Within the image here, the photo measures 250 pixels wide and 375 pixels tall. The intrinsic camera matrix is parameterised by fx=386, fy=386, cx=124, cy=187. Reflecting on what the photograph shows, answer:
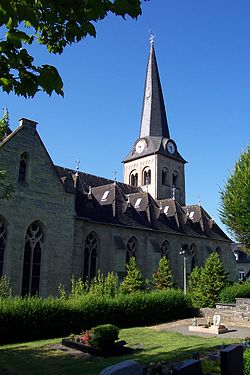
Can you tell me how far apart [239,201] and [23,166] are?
17157 mm

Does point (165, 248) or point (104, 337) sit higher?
point (165, 248)

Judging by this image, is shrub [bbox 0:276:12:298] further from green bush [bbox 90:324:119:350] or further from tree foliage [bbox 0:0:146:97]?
tree foliage [bbox 0:0:146:97]

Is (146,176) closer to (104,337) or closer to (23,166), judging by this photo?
(23,166)

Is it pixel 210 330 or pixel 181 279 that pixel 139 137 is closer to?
pixel 181 279

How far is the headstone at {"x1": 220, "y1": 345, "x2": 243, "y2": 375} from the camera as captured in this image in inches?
319

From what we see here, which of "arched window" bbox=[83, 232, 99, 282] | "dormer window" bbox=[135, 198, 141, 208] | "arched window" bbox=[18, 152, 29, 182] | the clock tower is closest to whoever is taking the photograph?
"arched window" bbox=[18, 152, 29, 182]

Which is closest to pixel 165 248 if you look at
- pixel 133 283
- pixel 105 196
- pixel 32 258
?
pixel 105 196

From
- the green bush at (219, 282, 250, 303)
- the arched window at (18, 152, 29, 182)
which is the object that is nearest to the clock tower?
the green bush at (219, 282, 250, 303)

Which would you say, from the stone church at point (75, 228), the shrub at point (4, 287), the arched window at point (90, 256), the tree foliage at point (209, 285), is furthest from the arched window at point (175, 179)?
the shrub at point (4, 287)

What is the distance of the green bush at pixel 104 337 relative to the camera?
45.7 feet

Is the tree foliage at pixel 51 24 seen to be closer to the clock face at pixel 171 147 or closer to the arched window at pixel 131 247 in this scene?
the arched window at pixel 131 247

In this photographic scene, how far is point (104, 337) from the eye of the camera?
45.7ft

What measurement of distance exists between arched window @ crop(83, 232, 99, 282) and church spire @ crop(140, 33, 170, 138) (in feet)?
91.3

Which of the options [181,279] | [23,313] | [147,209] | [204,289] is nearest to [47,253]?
[23,313]
